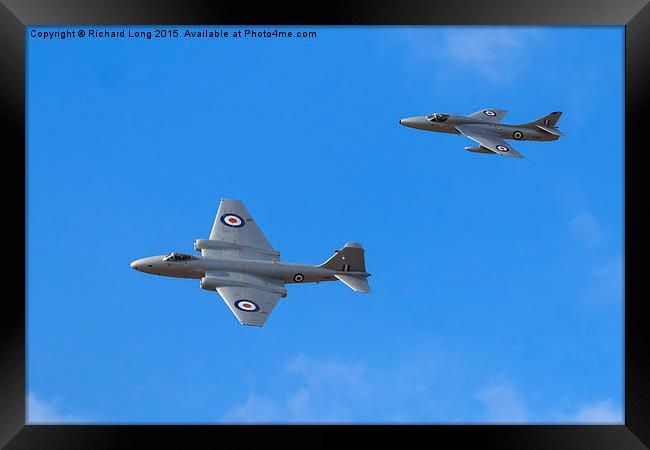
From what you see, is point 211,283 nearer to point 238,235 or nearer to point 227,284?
point 227,284

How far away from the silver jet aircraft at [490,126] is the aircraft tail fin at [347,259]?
9.49 m

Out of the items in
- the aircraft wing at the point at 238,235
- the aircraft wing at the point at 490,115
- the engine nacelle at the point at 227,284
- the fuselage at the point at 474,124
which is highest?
the aircraft wing at the point at 490,115

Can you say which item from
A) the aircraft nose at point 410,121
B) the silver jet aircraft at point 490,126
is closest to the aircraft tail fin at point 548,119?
the silver jet aircraft at point 490,126

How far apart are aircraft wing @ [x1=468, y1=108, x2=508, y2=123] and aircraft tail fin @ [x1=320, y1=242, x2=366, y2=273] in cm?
1143

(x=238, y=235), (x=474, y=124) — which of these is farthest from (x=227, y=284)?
(x=474, y=124)

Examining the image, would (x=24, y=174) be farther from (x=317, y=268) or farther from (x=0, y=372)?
(x=317, y=268)

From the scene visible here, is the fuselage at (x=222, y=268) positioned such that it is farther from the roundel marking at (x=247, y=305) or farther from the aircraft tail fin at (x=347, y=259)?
the roundel marking at (x=247, y=305)

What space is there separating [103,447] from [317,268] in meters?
13.2

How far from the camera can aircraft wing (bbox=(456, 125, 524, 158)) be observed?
35562 mm

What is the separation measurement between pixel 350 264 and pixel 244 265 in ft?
13.9

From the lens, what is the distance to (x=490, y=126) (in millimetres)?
38469

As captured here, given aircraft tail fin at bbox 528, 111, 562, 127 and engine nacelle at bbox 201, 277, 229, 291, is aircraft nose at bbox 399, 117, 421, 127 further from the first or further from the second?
engine nacelle at bbox 201, 277, 229, 291

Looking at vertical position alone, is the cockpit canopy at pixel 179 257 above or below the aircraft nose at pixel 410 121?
below

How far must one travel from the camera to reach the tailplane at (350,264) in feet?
103
